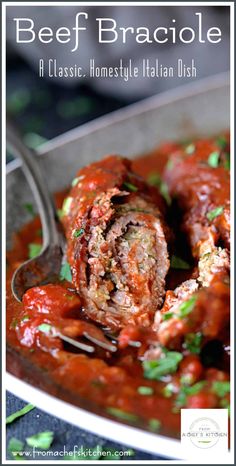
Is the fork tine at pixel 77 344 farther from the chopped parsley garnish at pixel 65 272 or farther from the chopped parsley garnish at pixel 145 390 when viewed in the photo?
the chopped parsley garnish at pixel 65 272

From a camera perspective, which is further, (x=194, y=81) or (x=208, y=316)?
(x=194, y=81)

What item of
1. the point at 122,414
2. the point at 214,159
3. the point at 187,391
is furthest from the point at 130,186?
the point at 122,414

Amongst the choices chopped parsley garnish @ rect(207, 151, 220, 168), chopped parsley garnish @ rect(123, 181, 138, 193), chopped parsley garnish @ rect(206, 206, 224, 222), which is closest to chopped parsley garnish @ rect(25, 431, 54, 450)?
chopped parsley garnish @ rect(123, 181, 138, 193)

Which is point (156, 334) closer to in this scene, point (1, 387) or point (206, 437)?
point (206, 437)

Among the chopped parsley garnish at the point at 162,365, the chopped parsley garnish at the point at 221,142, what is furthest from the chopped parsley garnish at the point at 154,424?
the chopped parsley garnish at the point at 221,142

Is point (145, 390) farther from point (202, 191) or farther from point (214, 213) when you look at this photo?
point (202, 191)

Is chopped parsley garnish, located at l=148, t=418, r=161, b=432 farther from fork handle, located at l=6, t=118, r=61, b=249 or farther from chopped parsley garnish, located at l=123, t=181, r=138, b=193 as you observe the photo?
fork handle, located at l=6, t=118, r=61, b=249

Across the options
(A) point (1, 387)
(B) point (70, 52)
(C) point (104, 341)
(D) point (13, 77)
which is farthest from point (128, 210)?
(D) point (13, 77)
